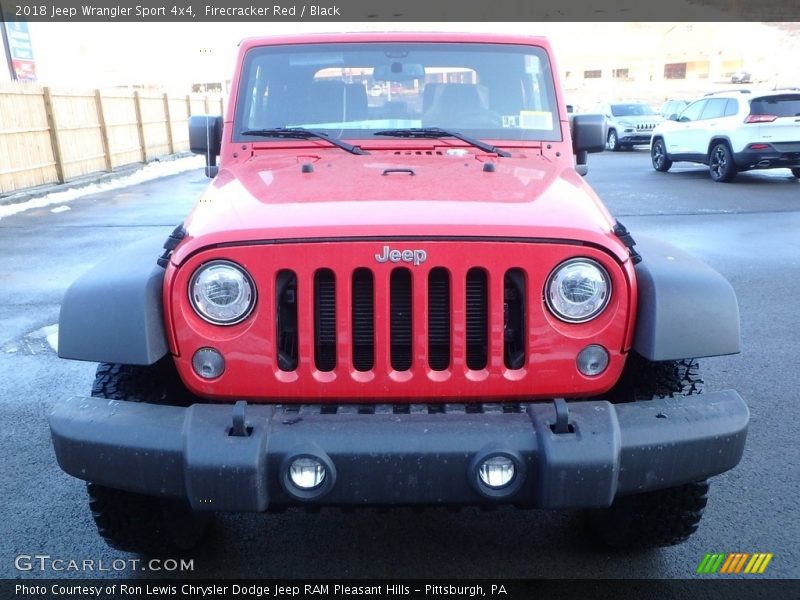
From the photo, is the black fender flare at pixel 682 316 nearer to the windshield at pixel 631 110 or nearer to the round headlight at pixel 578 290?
the round headlight at pixel 578 290

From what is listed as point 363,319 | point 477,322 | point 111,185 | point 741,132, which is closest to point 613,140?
point 741,132

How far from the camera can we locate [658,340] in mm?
2148

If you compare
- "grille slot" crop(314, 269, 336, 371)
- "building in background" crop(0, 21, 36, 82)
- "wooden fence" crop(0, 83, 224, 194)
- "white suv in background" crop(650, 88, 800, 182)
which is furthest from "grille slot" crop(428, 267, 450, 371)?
"building in background" crop(0, 21, 36, 82)

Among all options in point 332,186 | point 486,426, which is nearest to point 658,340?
point 486,426

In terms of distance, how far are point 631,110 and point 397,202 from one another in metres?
23.1

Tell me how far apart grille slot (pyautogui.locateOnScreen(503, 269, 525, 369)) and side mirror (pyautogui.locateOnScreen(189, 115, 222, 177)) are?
2024mm

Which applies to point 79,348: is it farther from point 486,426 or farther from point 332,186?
point 486,426

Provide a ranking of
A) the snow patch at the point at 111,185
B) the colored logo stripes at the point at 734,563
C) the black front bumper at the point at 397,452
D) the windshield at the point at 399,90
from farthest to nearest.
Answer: the snow patch at the point at 111,185
the windshield at the point at 399,90
the colored logo stripes at the point at 734,563
the black front bumper at the point at 397,452

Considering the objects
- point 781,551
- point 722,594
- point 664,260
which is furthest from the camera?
point 781,551

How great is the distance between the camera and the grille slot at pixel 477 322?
2.19 metres

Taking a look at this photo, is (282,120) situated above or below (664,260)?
above

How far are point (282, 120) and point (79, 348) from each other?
1670mm

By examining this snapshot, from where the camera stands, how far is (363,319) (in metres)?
2.21

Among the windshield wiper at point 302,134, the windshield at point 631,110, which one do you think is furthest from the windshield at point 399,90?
the windshield at point 631,110
